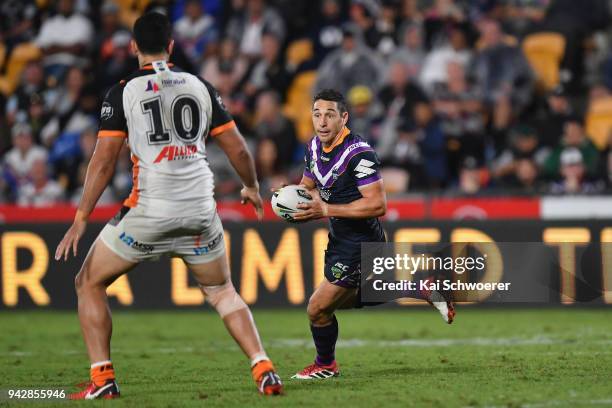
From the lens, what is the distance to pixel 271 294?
1346cm

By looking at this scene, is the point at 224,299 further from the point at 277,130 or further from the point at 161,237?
the point at 277,130

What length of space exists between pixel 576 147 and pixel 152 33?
9324 millimetres

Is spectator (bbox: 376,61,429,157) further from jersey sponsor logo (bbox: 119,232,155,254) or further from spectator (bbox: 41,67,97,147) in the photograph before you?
jersey sponsor logo (bbox: 119,232,155,254)

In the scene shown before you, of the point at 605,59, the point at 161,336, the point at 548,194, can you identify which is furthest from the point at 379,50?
the point at 161,336

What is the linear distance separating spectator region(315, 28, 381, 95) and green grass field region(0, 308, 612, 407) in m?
4.46

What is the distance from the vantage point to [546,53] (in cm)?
1739

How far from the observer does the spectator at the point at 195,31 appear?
1886 centimetres

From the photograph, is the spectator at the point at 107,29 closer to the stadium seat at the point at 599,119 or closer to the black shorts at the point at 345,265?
the stadium seat at the point at 599,119

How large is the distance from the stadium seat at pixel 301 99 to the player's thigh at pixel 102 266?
1064cm

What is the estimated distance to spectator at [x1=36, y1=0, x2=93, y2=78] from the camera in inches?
748

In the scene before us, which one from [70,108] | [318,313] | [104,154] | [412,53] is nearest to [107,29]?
[70,108]

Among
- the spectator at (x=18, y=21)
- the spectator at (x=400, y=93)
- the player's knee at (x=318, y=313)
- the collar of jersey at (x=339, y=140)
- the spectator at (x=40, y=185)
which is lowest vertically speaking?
the player's knee at (x=318, y=313)

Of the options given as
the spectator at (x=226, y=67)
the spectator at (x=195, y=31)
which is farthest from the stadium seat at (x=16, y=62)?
the spectator at (x=226, y=67)

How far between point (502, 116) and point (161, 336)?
6926 millimetres
